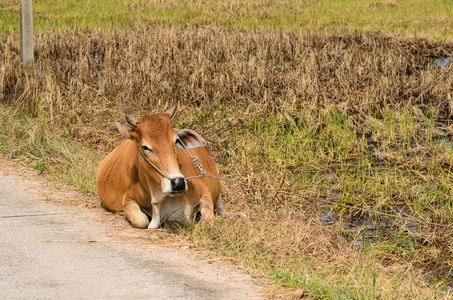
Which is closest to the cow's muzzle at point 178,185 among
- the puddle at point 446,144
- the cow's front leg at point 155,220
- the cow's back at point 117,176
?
the cow's front leg at point 155,220

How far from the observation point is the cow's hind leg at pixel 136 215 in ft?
17.0

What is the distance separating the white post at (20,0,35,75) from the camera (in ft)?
31.3

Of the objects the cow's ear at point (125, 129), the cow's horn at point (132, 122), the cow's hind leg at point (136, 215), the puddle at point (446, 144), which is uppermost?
the cow's horn at point (132, 122)

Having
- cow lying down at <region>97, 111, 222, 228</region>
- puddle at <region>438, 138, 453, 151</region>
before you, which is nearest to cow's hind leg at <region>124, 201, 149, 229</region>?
cow lying down at <region>97, 111, 222, 228</region>

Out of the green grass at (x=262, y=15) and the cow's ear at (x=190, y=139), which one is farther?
the green grass at (x=262, y=15)

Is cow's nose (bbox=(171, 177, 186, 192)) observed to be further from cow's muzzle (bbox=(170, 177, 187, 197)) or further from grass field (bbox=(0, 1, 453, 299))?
grass field (bbox=(0, 1, 453, 299))

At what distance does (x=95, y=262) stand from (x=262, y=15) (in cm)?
1696

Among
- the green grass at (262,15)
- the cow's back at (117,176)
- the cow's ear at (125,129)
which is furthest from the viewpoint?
the green grass at (262,15)

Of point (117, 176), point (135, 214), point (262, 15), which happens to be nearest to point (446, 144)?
point (117, 176)

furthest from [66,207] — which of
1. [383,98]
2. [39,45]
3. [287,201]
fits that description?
[39,45]

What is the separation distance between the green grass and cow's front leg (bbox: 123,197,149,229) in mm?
12264

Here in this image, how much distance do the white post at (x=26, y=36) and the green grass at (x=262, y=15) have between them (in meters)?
7.96

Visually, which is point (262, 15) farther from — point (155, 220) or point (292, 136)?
point (155, 220)

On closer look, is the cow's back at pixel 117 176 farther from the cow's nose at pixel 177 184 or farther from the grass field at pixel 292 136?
the cow's nose at pixel 177 184
